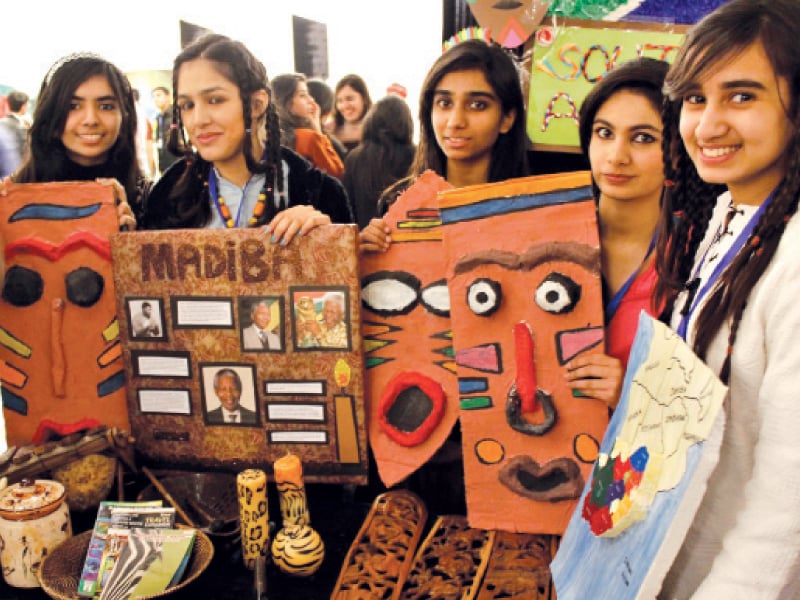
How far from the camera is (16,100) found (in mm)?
4645

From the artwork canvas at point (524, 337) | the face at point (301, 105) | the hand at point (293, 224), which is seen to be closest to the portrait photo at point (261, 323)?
the hand at point (293, 224)

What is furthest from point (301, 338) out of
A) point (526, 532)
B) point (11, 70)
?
point (11, 70)

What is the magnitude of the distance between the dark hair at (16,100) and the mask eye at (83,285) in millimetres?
3922

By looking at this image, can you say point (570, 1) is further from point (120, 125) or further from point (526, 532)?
point (526, 532)

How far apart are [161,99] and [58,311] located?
13.5 ft

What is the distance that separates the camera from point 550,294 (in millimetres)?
1213

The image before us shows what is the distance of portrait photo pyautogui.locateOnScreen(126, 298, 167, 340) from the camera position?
1423 millimetres

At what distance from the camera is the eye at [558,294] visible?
120 centimetres

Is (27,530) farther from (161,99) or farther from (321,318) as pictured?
(161,99)

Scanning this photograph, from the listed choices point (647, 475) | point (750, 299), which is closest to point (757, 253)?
point (750, 299)

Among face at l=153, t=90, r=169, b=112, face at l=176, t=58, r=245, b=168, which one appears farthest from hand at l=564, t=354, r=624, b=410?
face at l=153, t=90, r=169, b=112

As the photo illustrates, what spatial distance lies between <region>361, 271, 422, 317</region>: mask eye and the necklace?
358 millimetres

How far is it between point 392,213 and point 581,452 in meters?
0.58

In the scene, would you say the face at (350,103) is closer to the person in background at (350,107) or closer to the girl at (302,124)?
the person in background at (350,107)
